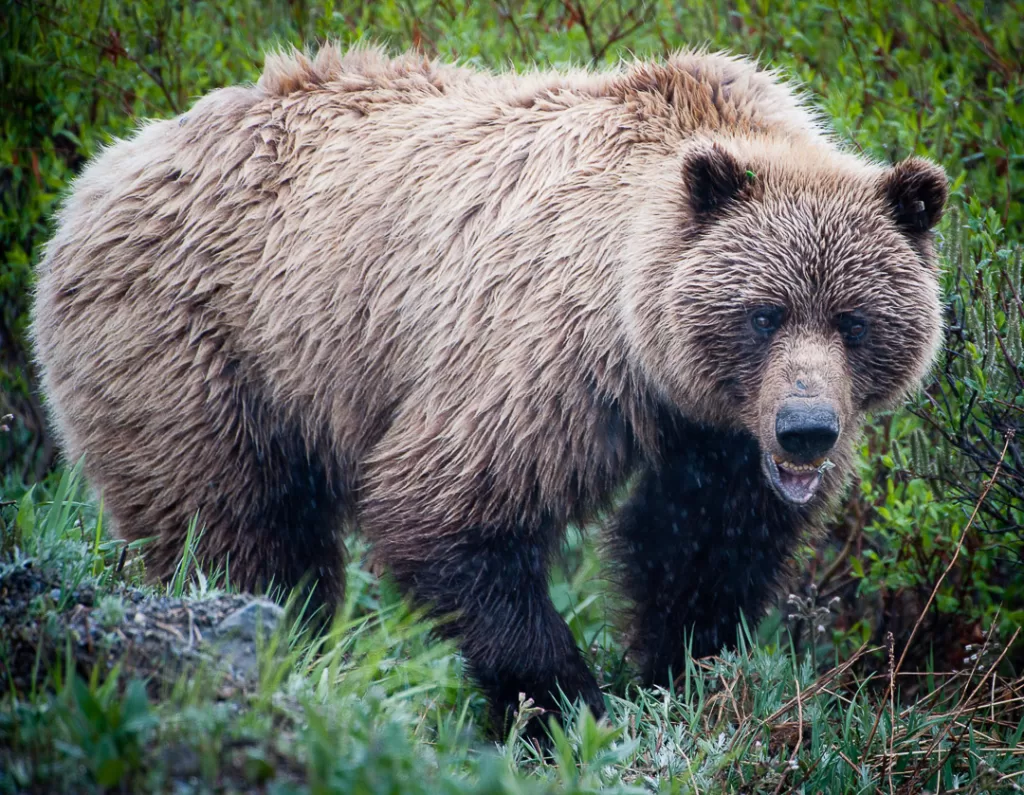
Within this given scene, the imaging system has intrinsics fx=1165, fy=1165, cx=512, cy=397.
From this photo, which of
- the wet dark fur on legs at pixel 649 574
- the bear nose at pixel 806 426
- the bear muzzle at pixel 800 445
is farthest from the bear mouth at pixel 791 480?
the wet dark fur on legs at pixel 649 574

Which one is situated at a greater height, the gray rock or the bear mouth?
the gray rock

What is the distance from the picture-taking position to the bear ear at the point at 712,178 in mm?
3883

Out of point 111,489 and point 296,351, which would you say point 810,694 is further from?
point 111,489

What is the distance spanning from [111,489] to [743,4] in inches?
171

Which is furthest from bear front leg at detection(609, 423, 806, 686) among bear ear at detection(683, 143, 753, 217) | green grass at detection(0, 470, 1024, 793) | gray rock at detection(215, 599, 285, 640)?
gray rock at detection(215, 599, 285, 640)

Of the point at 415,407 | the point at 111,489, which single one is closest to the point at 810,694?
the point at 415,407

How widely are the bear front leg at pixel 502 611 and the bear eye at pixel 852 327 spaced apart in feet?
4.32

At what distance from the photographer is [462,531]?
4191 mm

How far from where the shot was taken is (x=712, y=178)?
12.8ft

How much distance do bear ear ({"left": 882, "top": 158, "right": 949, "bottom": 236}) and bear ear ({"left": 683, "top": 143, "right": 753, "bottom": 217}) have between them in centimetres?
50

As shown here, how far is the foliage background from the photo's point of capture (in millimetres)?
5570

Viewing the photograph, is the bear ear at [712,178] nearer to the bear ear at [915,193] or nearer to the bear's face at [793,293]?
the bear's face at [793,293]

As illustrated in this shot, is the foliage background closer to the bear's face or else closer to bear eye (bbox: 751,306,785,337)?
the bear's face

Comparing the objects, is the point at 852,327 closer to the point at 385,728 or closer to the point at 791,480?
the point at 791,480
